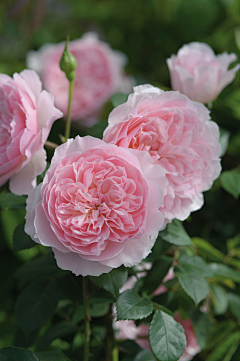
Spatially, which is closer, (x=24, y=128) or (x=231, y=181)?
(x=24, y=128)

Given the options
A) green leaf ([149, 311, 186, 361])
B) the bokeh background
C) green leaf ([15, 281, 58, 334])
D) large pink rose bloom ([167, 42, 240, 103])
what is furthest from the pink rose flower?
green leaf ([149, 311, 186, 361])

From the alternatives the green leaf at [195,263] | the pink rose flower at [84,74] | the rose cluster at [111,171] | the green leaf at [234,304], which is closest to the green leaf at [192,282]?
the green leaf at [195,263]

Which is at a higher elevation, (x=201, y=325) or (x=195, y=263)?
(x=195, y=263)

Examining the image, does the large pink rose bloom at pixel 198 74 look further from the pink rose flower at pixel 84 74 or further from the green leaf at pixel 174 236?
the pink rose flower at pixel 84 74

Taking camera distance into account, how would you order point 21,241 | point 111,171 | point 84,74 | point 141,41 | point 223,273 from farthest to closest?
1. point 141,41
2. point 84,74
3. point 223,273
4. point 21,241
5. point 111,171

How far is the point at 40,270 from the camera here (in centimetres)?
52

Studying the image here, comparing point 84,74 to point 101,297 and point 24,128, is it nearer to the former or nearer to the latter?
point 24,128

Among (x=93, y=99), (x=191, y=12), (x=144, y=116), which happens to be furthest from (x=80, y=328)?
(x=191, y=12)

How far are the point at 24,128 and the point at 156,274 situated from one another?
0.27 m

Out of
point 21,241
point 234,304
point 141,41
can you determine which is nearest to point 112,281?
point 21,241

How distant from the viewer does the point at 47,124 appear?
417 millimetres

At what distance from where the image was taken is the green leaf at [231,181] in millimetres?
603

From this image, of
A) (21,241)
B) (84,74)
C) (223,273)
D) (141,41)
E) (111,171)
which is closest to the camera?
(111,171)

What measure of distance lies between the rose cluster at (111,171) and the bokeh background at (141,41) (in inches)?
11.8
